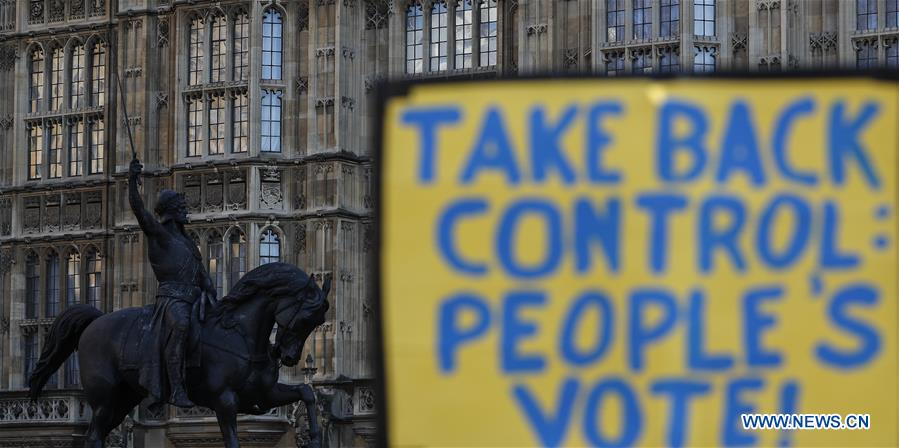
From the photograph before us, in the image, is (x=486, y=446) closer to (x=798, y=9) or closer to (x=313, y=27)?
(x=798, y=9)

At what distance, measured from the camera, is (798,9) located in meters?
37.5

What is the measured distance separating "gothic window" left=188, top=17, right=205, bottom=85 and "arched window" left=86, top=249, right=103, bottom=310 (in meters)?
4.84

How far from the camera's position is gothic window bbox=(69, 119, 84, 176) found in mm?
44156

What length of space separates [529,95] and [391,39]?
37.3 meters

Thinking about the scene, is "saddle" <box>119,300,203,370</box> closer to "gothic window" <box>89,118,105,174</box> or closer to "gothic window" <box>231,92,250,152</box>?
"gothic window" <box>231,92,250,152</box>

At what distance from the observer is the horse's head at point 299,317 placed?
1958 cm

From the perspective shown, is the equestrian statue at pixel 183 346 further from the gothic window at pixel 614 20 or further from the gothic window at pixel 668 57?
the gothic window at pixel 614 20

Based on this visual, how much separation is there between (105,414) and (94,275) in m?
22.4

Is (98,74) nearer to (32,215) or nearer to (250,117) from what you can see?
(32,215)

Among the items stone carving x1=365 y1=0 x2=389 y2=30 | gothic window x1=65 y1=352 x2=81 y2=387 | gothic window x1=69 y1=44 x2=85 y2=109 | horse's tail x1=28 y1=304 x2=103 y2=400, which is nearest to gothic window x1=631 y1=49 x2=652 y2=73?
stone carving x1=365 y1=0 x2=389 y2=30

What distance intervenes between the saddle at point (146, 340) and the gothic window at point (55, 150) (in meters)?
23.4

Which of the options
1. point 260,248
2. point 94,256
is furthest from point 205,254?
point 94,256

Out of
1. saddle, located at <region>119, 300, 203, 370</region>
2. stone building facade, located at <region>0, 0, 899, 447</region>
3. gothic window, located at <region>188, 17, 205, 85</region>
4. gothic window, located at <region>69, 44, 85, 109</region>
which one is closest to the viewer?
saddle, located at <region>119, 300, 203, 370</region>

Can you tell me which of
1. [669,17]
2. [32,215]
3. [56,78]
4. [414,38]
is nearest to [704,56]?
[669,17]
